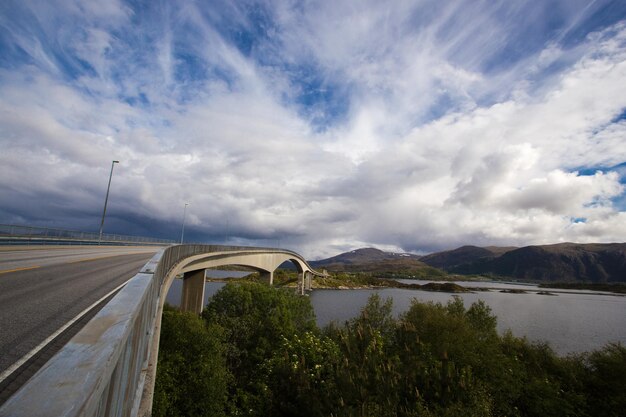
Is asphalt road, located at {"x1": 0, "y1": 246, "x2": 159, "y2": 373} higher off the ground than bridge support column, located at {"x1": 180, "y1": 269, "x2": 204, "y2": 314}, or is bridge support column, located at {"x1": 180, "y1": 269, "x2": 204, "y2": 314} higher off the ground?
asphalt road, located at {"x1": 0, "y1": 246, "x2": 159, "y2": 373}

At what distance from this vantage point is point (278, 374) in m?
27.7

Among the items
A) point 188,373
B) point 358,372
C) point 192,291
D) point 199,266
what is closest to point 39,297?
point 188,373

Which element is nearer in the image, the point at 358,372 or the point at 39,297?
the point at 39,297

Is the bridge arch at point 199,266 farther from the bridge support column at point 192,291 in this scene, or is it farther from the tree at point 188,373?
the tree at point 188,373

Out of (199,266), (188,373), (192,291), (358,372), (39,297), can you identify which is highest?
(199,266)

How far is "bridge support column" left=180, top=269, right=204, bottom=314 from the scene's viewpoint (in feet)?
126

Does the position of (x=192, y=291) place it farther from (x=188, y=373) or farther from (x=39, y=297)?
(x=39, y=297)

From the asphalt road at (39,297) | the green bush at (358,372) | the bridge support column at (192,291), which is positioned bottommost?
the green bush at (358,372)

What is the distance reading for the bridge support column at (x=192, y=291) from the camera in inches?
1513

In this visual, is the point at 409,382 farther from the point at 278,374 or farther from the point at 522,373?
the point at 522,373

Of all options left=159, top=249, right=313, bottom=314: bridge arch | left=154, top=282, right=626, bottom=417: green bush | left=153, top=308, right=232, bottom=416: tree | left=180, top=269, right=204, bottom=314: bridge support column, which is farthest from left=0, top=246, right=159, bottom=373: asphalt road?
left=180, top=269, right=204, bottom=314: bridge support column

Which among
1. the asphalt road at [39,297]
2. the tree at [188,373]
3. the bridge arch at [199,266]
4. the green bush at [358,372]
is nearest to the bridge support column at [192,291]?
the bridge arch at [199,266]

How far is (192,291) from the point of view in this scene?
38438mm

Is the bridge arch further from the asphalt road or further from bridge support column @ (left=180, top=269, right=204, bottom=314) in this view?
the asphalt road
